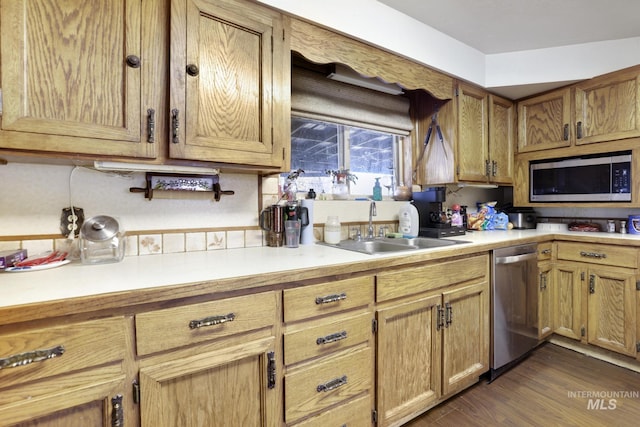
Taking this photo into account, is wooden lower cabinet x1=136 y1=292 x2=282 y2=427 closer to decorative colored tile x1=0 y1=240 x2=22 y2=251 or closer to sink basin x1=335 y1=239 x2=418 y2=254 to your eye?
decorative colored tile x1=0 y1=240 x2=22 y2=251

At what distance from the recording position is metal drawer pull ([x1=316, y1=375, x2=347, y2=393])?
3.73 feet

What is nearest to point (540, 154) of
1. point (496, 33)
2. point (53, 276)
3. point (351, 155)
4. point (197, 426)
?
point (496, 33)

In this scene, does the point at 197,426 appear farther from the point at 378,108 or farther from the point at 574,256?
the point at 574,256

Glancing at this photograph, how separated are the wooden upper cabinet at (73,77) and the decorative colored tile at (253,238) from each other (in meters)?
0.66

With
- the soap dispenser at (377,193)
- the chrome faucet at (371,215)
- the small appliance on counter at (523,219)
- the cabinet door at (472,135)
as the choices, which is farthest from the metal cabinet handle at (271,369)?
the small appliance on counter at (523,219)

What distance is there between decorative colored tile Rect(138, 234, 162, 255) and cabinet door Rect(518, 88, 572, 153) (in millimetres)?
2936

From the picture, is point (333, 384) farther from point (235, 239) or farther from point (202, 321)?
point (235, 239)

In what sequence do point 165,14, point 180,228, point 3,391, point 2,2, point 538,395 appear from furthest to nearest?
point 538,395 → point 180,228 → point 165,14 → point 2,2 → point 3,391

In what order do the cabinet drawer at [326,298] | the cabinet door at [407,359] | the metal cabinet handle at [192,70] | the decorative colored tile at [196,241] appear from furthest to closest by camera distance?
the decorative colored tile at [196,241] < the cabinet door at [407,359] < the metal cabinet handle at [192,70] < the cabinet drawer at [326,298]

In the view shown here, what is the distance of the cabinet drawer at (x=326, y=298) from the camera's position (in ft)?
3.52

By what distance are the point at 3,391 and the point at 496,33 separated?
2.94 metres

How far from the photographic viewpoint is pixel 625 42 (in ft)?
6.87

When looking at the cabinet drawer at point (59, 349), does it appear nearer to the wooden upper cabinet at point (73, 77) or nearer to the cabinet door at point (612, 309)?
the wooden upper cabinet at point (73, 77)

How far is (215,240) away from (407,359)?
112cm
